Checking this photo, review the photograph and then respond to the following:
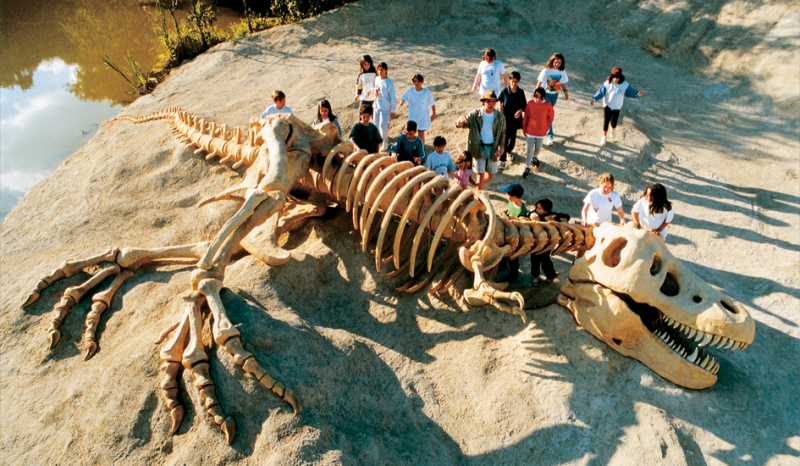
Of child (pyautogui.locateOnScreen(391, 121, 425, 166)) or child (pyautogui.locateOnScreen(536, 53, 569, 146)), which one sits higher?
child (pyautogui.locateOnScreen(536, 53, 569, 146))

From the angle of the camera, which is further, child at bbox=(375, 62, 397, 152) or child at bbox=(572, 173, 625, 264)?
child at bbox=(375, 62, 397, 152)

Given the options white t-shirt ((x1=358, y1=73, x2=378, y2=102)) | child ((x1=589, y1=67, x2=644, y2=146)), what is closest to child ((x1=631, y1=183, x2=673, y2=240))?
child ((x1=589, y1=67, x2=644, y2=146))

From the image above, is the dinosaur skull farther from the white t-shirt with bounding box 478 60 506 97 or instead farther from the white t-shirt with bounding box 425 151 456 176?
the white t-shirt with bounding box 478 60 506 97

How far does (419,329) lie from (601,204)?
8.67 feet

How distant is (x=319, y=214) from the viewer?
598cm

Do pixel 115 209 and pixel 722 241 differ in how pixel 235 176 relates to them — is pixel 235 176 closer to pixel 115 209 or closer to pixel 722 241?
pixel 115 209

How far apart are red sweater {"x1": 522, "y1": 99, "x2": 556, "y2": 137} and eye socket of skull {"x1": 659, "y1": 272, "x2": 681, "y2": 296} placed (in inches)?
141

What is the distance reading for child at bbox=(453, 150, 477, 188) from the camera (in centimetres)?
641

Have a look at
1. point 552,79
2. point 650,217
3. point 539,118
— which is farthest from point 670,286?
point 552,79

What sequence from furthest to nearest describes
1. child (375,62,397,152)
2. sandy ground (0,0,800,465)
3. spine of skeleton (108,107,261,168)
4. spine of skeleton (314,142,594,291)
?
child (375,62,397,152) < spine of skeleton (108,107,261,168) < spine of skeleton (314,142,594,291) < sandy ground (0,0,800,465)

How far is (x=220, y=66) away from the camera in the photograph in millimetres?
11758

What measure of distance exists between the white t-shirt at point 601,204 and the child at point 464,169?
1.57m

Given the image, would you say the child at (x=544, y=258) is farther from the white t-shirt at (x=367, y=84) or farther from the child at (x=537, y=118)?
the white t-shirt at (x=367, y=84)

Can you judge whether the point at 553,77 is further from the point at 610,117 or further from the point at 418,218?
the point at 418,218
